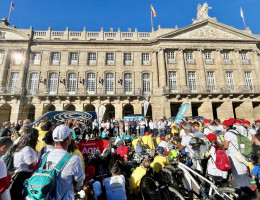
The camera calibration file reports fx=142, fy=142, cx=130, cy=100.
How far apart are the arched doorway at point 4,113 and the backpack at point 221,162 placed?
2546 centimetres

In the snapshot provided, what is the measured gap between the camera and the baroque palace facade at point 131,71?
67.1 ft

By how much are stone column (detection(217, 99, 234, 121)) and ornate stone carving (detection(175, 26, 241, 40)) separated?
10.9 meters

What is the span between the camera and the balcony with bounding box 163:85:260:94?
20.6 meters

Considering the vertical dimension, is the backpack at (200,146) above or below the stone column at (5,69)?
below

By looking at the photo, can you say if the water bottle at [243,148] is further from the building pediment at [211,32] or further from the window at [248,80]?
the window at [248,80]

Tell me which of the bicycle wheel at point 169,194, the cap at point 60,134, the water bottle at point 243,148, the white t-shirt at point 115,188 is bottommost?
the bicycle wheel at point 169,194

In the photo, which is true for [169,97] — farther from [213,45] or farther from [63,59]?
[63,59]

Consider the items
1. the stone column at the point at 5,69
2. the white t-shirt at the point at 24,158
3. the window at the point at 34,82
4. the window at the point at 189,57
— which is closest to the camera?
the white t-shirt at the point at 24,158

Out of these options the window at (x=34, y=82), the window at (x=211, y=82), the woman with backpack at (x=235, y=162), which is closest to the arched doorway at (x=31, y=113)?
the window at (x=34, y=82)

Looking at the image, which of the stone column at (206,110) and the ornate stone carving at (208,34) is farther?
the ornate stone carving at (208,34)

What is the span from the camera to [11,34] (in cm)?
2155

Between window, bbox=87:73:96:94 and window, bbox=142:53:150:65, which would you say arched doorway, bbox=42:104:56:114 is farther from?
window, bbox=142:53:150:65

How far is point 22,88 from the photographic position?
20156 millimetres

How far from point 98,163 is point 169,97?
1735cm
